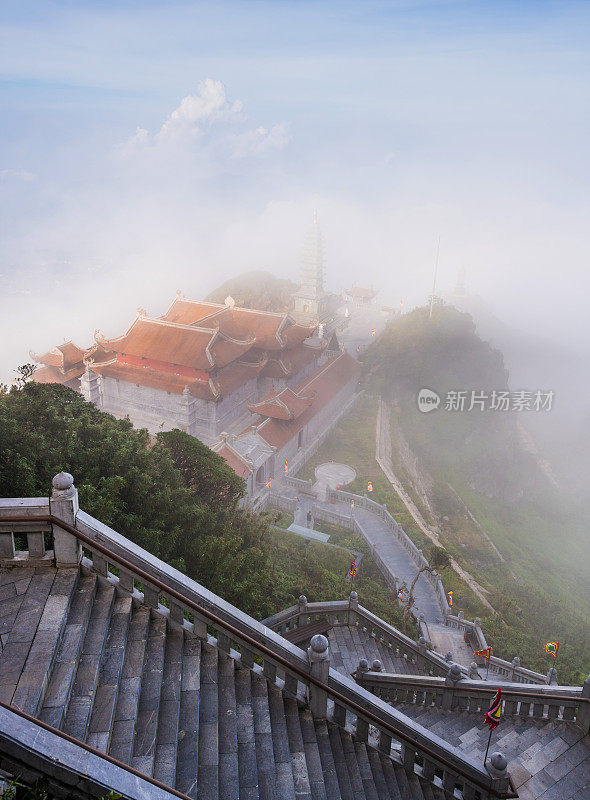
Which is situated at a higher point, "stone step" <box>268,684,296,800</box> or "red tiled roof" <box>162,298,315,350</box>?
"stone step" <box>268,684,296,800</box>

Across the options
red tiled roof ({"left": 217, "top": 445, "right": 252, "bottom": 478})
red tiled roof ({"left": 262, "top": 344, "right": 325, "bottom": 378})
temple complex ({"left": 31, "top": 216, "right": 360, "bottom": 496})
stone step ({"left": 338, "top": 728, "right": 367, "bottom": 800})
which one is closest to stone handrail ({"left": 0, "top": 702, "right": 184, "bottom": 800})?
stone step ({"left": 338, "top": 728, "right": 367, "bottom": 800})

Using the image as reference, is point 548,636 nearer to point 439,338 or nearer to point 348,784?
point 348,784

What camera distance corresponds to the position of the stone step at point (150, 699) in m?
5.79

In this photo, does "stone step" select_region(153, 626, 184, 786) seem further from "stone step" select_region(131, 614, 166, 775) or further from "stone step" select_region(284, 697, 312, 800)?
"stone step" select_region(284, 697, 312, 800)

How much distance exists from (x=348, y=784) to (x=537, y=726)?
4.11 meters

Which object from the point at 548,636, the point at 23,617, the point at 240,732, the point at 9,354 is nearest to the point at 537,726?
the point at 240,732

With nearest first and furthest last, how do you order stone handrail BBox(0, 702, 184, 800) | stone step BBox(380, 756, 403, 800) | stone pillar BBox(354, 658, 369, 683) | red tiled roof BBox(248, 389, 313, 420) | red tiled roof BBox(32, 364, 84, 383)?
stone handrail BBox(0, 702, 184, 800), stone step BBox(380, 756, 403, 800), stone pillar BBox(354, 658, 369, 683), red tiled roof BBox(248, 389, 313, 420), red tiled roof BBox(32, 364, 84, 383)

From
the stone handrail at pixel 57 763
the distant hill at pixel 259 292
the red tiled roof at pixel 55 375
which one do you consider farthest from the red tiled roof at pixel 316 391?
the stone handrail at pixel 57 763

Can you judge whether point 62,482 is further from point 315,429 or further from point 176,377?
point 315,429

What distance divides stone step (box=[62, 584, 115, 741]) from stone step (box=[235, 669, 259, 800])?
1785mm

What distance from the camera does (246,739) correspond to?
22.2ft

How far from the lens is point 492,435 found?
6156 centimetres

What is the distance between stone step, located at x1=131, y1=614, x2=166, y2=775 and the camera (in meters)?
5.79

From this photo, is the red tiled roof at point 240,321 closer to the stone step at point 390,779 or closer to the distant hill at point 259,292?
the distant hill at point 259,292
